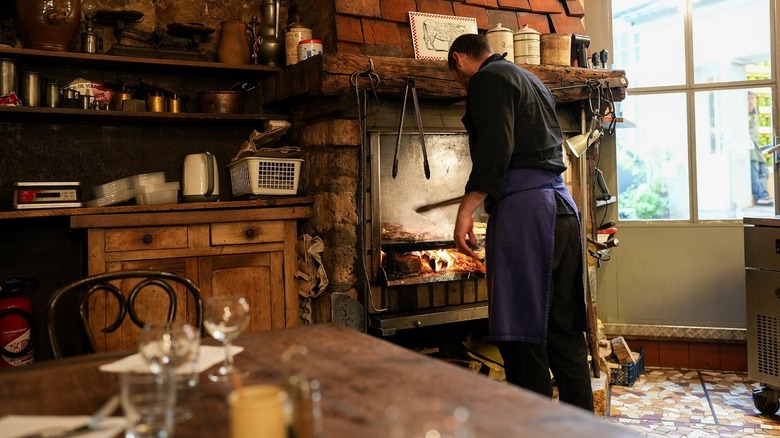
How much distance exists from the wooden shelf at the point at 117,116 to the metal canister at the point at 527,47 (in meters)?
1.32

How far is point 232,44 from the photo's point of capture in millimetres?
3738

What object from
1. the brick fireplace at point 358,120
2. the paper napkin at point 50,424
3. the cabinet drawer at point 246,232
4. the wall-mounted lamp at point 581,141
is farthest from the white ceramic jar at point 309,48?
the paper napkin at point 50,424

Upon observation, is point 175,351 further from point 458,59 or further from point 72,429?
point 458,59

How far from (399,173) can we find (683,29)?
7.27 ft

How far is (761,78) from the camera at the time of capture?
4.27 meters

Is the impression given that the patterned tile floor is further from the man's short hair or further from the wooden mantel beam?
the man's short hair

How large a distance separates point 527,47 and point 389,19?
0.78m

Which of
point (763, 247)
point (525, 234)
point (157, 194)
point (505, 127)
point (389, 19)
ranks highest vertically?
point (389, 19)

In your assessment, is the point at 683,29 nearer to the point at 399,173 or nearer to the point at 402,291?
the point at 399,173

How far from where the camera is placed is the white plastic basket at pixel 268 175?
11.4 ft

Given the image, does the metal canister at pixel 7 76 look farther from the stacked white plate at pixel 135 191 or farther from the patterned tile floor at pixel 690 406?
the patterned tile floor at pixel 690 406

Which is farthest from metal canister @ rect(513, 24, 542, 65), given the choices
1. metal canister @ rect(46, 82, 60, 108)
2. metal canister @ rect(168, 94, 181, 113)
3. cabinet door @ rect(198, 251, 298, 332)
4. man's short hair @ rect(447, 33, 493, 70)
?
metal canister @ rect(46, 82, 60, 108)

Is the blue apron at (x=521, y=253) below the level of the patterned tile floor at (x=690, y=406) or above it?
above

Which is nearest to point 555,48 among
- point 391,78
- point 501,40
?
point 501,40
